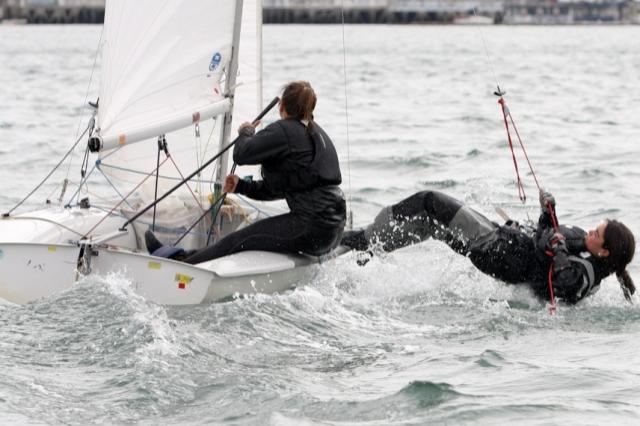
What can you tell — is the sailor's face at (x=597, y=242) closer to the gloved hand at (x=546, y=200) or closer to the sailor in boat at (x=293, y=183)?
the gloved hand at (x=546, y=200)

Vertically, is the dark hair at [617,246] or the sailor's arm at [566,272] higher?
the dark hair at [617,246]

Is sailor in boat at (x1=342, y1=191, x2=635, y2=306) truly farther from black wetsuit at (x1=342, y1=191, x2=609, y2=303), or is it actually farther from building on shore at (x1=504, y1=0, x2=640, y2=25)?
building on shore at (x1=504, y1=0, x2=640, y2=25)

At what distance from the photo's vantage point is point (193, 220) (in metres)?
7.15

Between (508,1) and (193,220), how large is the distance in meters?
92.4

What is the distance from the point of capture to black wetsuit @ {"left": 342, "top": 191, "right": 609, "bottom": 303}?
6.07 metres

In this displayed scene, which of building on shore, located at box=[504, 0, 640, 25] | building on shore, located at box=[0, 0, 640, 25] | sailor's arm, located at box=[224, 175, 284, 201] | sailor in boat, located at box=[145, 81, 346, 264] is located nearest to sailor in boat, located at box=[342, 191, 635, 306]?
sailor in boat, located at box=[145, 81, 346, 264]

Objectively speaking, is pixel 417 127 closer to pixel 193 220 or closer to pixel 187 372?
pixel 193 220

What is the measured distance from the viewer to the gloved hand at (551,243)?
6.06 metres

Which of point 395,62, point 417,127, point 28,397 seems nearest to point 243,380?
point 28,397

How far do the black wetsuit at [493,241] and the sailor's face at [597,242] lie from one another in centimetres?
6

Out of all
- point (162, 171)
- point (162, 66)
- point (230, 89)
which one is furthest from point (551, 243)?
point (162, 171)

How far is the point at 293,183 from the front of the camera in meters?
6.15

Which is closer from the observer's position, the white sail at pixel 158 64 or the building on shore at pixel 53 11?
the white sail at pixel 158 64

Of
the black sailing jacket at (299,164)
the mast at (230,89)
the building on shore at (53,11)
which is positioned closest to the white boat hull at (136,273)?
the black sailing jacket at (299,164)
